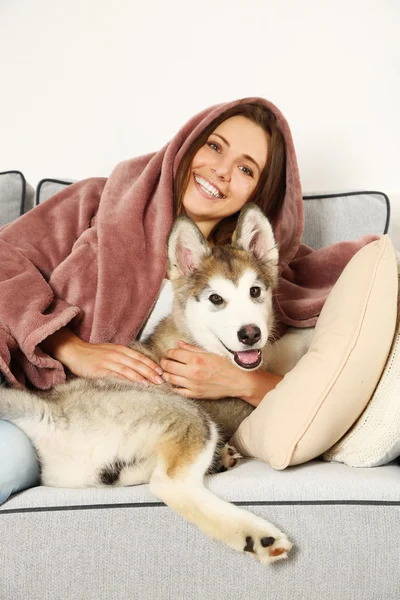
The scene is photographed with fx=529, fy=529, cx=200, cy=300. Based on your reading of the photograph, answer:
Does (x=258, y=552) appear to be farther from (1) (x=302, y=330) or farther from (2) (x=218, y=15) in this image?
(2) (x=218, y=15)

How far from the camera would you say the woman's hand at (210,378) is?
2.12m

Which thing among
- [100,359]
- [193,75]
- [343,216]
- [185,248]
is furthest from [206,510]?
[193,75]

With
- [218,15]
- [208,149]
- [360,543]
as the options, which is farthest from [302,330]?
[218,15]

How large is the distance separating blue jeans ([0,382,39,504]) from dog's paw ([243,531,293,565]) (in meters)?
0.69

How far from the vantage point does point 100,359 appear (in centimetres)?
212

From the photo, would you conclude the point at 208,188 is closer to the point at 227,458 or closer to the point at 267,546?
the point at 227,458

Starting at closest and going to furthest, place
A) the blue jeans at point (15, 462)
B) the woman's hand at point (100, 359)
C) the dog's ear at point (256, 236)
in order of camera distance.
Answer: the blue jeans at point (15, 462) < the woman's hand at point (100, 359) < the dog's ear at point (256, 236)

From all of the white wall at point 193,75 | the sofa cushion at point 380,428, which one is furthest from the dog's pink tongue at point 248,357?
the white wall at point 193,75

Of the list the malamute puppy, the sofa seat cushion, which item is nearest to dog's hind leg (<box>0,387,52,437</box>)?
the malamute puppy

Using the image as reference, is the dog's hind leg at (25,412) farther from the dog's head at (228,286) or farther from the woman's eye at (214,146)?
the woman's eye at (214,146)

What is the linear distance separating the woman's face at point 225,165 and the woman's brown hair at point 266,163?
0.09 feet

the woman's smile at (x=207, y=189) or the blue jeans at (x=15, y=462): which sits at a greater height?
the woman's smile at (x=207, y=189)

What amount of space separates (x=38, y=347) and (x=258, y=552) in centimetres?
123

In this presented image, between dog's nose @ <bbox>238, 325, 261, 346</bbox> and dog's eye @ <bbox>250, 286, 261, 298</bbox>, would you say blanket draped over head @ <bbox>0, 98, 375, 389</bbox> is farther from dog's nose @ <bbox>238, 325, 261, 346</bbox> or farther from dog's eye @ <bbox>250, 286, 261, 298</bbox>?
dog's nose @ <bbox>238, 325, 261, 346</bbox>
